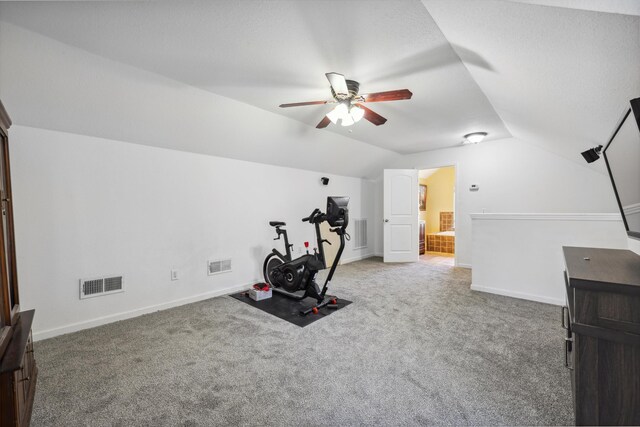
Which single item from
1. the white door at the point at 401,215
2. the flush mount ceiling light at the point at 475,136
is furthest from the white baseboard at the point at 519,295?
the flush mount ceiling light at the point at 475,136

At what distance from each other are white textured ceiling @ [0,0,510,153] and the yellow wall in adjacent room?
16.7 feet

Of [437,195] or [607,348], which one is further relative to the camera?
[437,195]

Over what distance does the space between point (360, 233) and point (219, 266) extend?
345cm

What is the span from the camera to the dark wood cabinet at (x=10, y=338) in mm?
1203

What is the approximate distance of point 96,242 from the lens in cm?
276

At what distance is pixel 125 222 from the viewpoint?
2.94 meters

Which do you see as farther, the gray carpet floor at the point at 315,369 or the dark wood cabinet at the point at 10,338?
the gray carpet floor at the point at 315,369

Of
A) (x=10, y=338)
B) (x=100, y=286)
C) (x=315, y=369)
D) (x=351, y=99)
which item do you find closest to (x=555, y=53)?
(x=351, y=99)

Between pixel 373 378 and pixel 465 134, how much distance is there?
417 centimetres

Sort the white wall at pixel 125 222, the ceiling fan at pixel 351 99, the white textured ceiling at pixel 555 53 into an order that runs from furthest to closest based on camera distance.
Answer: the white wall at pixel 125 222
the ceiling fan at pixel 351 99
the white textured ceiling at pixel 555 53

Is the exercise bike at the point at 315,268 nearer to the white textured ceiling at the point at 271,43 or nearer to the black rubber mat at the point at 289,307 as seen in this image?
the black rubber mat at the point at 289,307

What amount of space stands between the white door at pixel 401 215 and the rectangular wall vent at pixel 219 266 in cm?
338

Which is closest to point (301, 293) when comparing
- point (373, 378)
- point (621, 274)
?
point (373, 378)

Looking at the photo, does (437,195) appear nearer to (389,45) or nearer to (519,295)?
(519,295)
